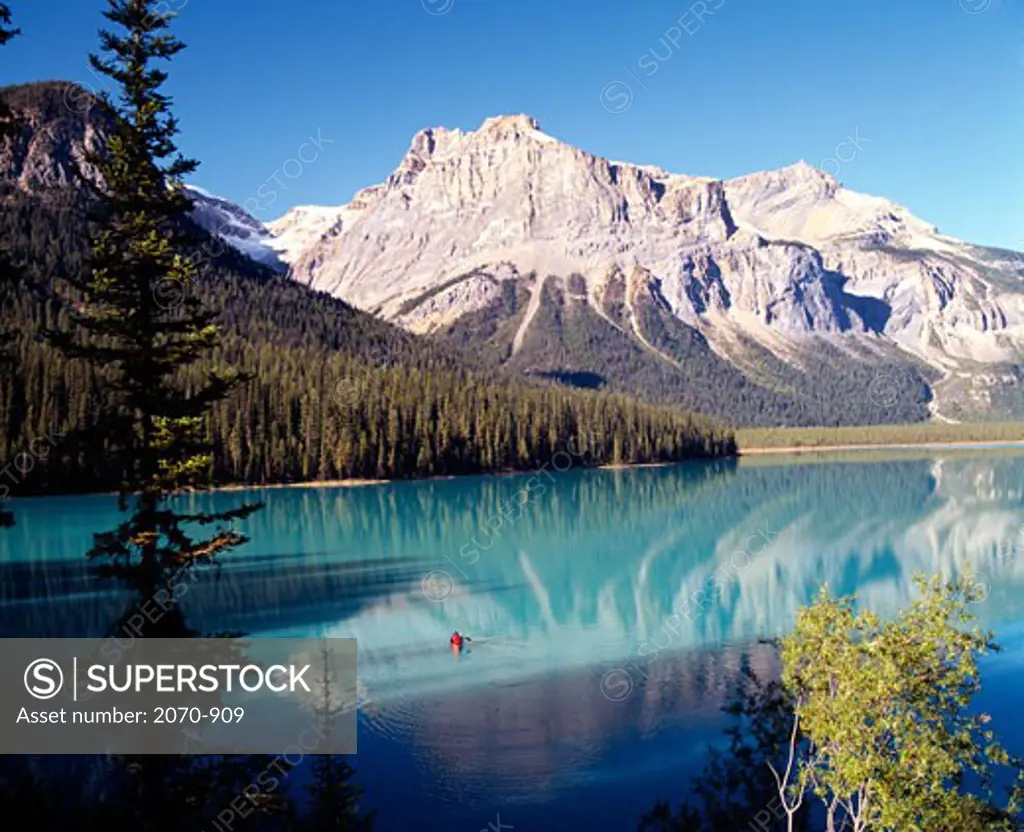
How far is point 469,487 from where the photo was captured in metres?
126

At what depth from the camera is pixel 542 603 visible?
174 ft

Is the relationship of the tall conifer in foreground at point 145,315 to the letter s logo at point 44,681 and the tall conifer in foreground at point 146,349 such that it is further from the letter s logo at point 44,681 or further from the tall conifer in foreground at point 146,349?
the letter s logo at point 44,681

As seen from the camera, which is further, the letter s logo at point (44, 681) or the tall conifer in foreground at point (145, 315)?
the letter s logo at point (44, 681)

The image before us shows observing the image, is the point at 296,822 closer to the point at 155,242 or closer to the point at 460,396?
the point at 155,242

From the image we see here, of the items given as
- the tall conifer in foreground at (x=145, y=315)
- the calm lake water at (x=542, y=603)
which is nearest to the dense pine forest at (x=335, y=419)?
the calm lake water at (x=542, y=603)

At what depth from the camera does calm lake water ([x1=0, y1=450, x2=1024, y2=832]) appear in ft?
89.4

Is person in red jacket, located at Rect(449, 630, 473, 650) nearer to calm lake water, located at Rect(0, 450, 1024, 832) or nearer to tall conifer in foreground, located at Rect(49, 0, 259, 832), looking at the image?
calm lake water, located at Rect(0, 450, 1024, 832)

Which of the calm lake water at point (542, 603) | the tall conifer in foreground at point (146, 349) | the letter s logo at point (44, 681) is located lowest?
the calm lake water at point (542, 603)

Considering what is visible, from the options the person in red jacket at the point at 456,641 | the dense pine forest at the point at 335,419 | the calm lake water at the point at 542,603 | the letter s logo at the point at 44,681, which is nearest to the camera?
the calm lake water at the point at 542,603

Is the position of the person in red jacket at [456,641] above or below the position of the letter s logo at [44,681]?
below

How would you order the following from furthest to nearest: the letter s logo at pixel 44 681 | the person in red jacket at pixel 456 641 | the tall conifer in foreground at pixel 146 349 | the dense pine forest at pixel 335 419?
the dense pine forest at pixel 335 419 < the person in red jacket at pixel 456 641 < the letter s logo at pixel 44 681 < the tall conifer in foreground at pixel 146 349

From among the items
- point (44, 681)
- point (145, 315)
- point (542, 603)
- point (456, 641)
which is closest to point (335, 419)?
point (542, 603)

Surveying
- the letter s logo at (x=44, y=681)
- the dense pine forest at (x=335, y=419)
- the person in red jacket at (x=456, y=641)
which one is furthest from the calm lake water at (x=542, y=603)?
the letter s logo at (x=44, y=681)

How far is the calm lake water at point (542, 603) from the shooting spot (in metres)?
27.2
